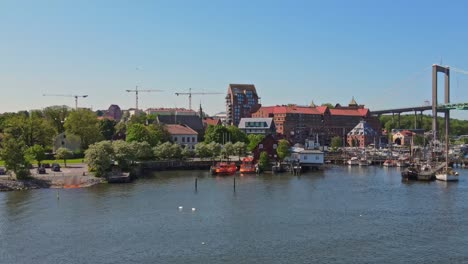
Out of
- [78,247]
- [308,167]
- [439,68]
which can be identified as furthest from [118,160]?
[439,68]

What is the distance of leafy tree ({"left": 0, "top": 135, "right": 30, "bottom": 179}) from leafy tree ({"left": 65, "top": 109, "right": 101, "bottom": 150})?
26756mm

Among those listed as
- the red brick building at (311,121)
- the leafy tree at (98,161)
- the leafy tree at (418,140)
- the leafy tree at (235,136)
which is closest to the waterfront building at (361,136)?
the red brick building at (311,121)

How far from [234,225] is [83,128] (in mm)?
50435

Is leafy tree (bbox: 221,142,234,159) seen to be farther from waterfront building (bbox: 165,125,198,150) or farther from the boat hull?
the boat hull

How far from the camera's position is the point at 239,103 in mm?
144500

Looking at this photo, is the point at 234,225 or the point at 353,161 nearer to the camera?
the point at 234,225

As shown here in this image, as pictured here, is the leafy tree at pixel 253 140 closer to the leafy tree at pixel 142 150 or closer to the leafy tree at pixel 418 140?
the leafy tree at pixel 142 150

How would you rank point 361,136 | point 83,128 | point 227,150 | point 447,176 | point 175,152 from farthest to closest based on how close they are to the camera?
point 361,136 → point 227,150 → point 83,128 → point 175,152 → point 447,176

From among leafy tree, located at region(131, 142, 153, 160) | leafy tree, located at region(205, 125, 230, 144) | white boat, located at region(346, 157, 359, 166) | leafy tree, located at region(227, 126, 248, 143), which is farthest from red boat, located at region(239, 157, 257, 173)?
white boat, located at region(346, 157, 359, 166)

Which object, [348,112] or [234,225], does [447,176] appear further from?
[348,112]

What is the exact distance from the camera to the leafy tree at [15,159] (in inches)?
1909

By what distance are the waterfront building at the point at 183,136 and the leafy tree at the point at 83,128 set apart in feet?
47.2

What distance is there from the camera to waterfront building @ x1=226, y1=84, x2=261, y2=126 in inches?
5669

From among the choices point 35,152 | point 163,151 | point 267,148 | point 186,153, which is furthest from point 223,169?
point 35,152
